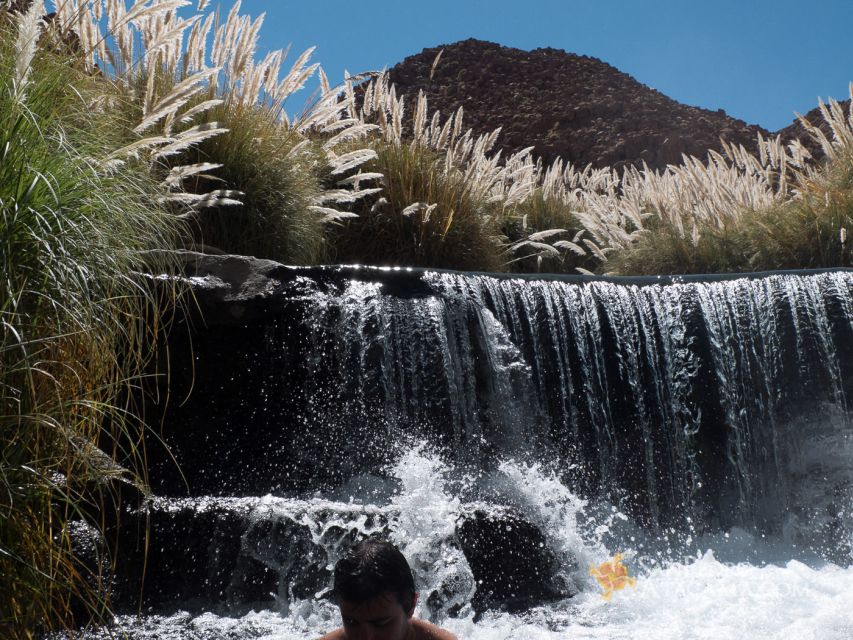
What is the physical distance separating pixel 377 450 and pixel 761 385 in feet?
8.10

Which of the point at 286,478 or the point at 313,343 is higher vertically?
the point at 313,343

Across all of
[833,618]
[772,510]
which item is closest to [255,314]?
[833,618]

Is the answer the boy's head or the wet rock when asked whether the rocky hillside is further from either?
the boy's head

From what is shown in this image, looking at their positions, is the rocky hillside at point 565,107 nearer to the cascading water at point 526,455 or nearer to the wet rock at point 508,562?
the cascading water at point 526,455

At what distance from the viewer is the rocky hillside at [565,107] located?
22438mm

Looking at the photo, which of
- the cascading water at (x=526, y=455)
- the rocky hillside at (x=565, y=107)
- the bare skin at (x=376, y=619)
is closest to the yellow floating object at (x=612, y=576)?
the cascading water at (x=526, y=455)

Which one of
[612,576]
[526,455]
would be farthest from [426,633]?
[526,455]

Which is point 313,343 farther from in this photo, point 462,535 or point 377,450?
point 462,535

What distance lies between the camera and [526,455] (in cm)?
477

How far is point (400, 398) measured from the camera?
14.9 feet

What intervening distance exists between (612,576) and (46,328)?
2.65 metres

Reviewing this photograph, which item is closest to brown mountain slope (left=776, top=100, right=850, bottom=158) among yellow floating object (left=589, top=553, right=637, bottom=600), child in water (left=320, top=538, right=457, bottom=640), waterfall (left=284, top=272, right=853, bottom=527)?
waterfall (left=284, top=272, right=853, bottom=527)

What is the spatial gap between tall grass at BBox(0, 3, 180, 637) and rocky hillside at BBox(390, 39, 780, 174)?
19489mm

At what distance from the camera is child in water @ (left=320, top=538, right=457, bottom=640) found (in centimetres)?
199
